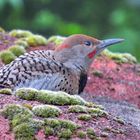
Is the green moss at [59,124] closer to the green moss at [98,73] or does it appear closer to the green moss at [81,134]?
the green moss at [81,134]

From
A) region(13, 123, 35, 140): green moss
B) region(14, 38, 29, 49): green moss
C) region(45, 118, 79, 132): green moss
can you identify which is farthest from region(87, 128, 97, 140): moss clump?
region(14, 38, 29, 49): green moss

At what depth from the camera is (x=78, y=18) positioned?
23391 mm

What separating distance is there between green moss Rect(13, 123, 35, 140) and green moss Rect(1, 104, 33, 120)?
0.94 ft

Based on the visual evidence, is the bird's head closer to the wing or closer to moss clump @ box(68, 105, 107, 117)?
the wing

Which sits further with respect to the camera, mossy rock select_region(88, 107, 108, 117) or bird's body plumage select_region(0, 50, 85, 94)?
bird's body plumage select_region(0, 50, 85, 94)

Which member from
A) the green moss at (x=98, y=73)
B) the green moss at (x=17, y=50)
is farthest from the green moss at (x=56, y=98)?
the green moss at (x=98, y=73)

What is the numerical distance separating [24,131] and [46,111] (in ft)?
1.80

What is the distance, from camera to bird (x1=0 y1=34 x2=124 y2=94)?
1034 cm

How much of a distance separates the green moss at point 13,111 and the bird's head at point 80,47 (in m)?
2.63

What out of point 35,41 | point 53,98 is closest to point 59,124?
point 53,98

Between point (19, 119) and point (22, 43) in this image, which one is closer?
point (19, 119)

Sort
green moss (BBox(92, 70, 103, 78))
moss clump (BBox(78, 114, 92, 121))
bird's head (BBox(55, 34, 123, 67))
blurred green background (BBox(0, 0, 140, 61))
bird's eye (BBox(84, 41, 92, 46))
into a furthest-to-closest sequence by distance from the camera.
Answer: blurred green background (BBox(0, 0, 140, 61)), green moss (BBox(92, 70, 103, 78)), bird's eye (BBox(84, 41, 92, 46)), bird's head (BBox(55, 34, 123, 67)), moss clump (BBox(78, 114, 92, 121))

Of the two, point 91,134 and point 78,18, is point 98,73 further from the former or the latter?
point 78,18

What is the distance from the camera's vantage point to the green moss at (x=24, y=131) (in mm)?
8141
